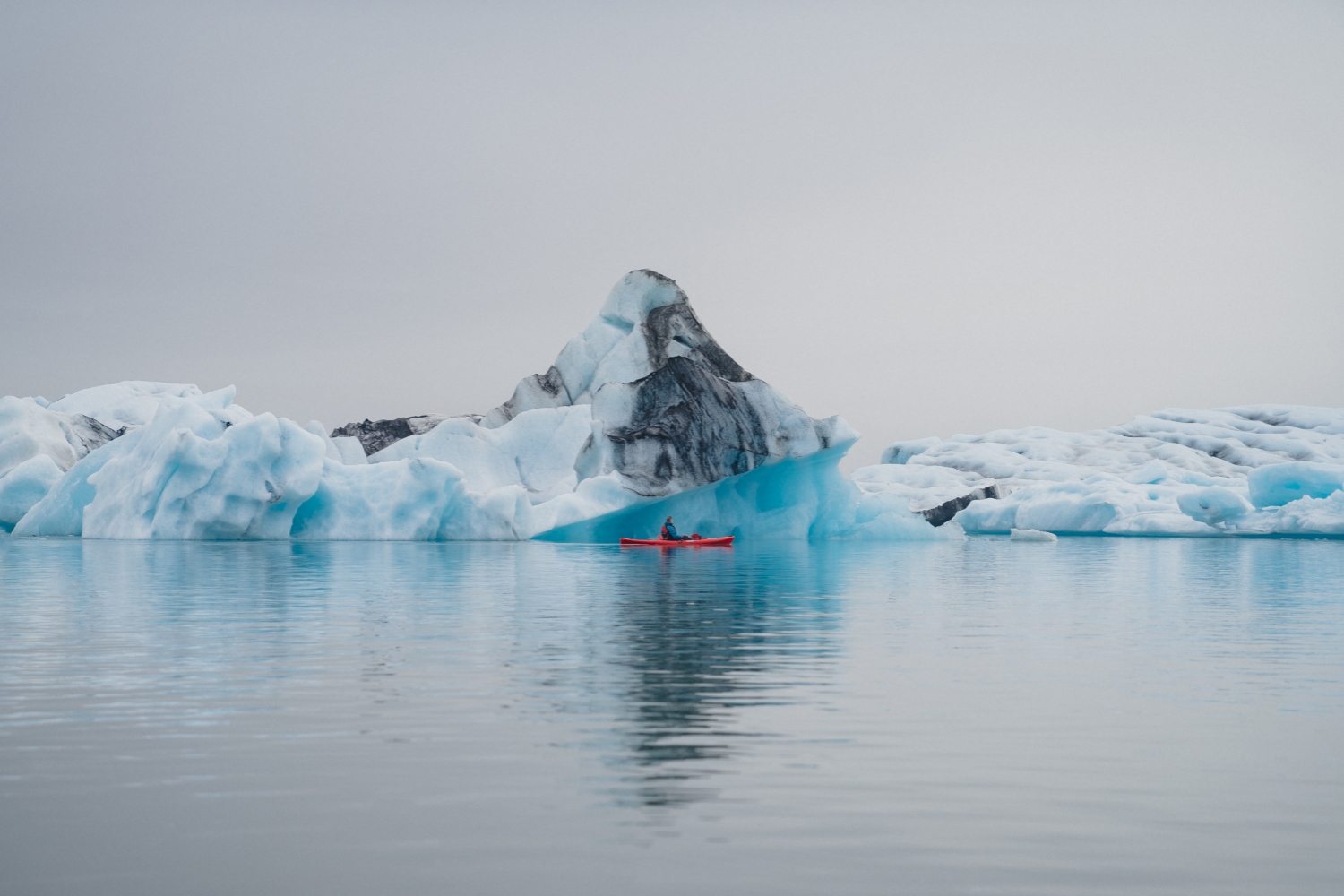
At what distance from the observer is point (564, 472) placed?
33.0m

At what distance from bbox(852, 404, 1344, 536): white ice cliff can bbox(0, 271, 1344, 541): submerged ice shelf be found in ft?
0.45

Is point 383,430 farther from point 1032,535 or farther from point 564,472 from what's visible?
point 1032,535

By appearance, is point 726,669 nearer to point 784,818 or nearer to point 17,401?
point 784,818

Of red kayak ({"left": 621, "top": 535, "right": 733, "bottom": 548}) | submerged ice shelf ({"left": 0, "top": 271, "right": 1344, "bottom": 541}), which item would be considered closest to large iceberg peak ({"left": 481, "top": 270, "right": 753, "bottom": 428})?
submerged ice shelf ({"left": 0, "top": 271, "right": 1344, "bottom": 541})

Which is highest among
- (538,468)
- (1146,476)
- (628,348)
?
(628,348)

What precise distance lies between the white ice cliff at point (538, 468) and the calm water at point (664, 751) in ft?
55.2

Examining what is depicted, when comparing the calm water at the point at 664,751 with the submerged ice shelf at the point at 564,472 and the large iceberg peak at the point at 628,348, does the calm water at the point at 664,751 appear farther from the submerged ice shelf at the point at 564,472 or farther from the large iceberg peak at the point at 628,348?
the large iceberg peak at the point at 628,348

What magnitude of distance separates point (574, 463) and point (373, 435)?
12.0 m

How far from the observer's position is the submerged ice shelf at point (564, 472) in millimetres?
28047

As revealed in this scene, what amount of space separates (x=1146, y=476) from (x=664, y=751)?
46.7m

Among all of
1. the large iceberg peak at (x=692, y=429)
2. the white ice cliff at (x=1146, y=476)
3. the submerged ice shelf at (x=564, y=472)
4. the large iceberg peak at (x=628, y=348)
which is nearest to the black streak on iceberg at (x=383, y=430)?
the submerged ice shelf at (x=564, y=472)

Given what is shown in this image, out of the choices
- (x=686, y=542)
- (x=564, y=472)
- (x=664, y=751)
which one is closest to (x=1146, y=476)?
(x=564, y=472)

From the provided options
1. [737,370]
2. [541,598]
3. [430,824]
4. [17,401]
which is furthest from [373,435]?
[430,824]

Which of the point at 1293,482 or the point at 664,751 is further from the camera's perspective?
the point at 1293,482
